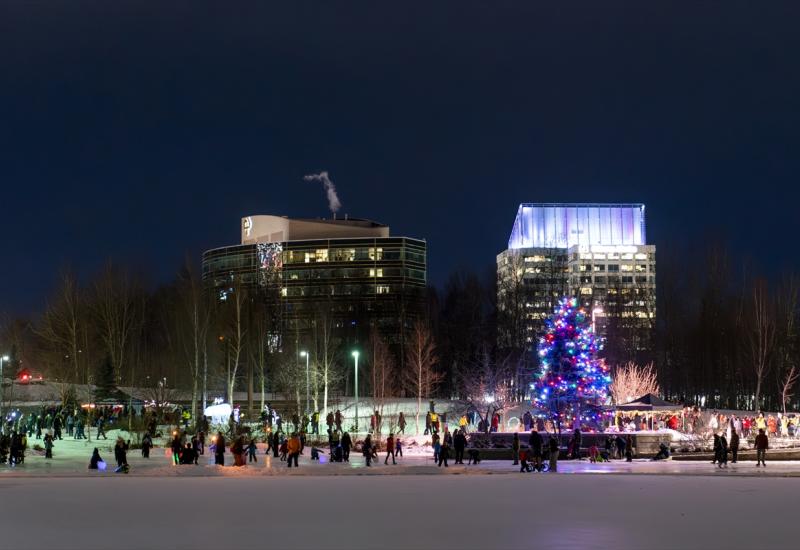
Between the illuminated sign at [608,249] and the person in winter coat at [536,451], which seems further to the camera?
the illuminated sign at [608,249]

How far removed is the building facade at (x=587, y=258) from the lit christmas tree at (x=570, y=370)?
52.1m

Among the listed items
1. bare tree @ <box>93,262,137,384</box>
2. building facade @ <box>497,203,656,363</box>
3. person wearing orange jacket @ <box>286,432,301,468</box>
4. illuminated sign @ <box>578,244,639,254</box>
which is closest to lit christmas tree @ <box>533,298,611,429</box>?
person wearing orange jacket @ <box>286,432,301,468</box>

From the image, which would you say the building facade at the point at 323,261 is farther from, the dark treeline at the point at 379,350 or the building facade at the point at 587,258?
the dark treeline at the point at 379,350

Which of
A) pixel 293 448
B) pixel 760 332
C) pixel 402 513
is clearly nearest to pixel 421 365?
pixel 760 332

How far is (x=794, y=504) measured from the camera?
22.1 meters

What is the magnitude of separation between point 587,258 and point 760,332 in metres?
91.7

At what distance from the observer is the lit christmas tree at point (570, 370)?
42.6 m

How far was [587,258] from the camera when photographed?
16162 cm

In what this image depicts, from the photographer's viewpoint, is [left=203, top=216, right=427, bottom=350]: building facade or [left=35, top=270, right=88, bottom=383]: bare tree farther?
[left=203, top=216, right=427, bottom=350]: building facade

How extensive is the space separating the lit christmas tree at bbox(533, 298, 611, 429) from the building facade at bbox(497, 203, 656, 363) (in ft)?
171

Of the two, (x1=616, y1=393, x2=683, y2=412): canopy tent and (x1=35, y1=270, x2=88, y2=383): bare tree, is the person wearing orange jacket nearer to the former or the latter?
(x1=616, y1=393, x2=683, y2=412): canopy tent

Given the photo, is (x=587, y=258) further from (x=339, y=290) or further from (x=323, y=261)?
(x=323, y=261)

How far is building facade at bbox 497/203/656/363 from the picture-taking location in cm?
10050

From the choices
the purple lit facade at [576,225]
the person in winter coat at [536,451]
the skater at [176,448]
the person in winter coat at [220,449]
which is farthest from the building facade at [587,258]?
the person in winter coat at [220,449]
